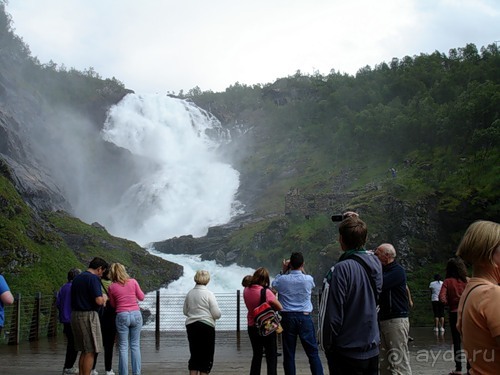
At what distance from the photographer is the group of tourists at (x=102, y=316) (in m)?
7.64

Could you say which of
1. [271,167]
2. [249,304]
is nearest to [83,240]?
[249,304]

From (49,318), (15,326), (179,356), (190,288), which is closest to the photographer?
(179,356)

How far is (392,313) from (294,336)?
5.24 ft

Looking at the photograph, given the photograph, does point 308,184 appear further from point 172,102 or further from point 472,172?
point 172,102

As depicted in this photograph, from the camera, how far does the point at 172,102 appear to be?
252 feet

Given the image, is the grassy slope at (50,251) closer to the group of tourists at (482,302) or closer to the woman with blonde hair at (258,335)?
the woman with blonde hair at (258,335)

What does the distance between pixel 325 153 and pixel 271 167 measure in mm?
7524

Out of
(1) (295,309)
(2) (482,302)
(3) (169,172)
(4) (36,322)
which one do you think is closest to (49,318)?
(4) (36,322)

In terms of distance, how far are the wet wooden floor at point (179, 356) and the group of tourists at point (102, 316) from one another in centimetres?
154

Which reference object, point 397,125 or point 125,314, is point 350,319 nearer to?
point 125,314

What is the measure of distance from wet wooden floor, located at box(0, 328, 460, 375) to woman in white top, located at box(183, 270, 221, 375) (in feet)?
8.37

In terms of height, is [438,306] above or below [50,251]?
below

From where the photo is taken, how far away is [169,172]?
62.4 metres

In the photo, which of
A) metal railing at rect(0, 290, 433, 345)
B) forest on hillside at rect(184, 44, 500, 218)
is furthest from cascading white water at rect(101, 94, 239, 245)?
metal railing at rect(0, 290, 433, 345)
